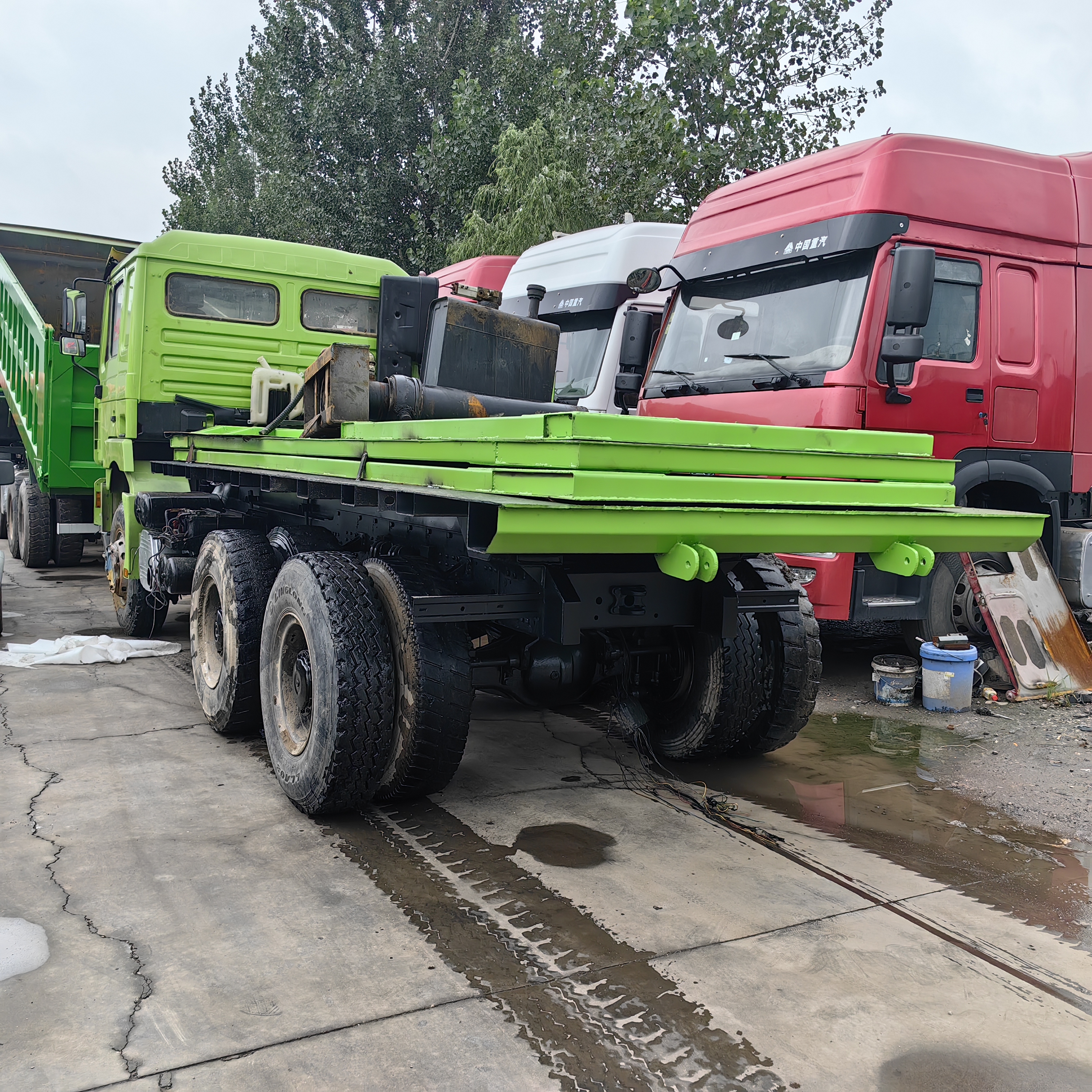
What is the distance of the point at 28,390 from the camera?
10266 millimetres

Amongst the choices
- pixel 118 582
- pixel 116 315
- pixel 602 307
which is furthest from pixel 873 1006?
pixel 116 315

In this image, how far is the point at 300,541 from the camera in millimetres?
4926

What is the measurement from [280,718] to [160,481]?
3.13 metres

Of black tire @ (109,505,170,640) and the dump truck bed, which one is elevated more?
the dump truck bed

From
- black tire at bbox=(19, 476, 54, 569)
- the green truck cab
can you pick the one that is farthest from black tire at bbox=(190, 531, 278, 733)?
black tire at bbox=(19, 476, 54, 569)

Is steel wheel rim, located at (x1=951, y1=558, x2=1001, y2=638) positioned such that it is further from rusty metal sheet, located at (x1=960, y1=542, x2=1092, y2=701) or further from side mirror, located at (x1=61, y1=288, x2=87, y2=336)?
side mirror, located at (x1=61, y1=288, x2=87, y2=336)

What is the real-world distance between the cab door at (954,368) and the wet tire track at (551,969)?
12.0ft

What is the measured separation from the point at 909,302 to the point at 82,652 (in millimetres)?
5600

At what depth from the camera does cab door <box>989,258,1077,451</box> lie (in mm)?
6082

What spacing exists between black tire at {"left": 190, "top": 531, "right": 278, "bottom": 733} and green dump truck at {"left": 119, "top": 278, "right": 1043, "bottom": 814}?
0.5 inches

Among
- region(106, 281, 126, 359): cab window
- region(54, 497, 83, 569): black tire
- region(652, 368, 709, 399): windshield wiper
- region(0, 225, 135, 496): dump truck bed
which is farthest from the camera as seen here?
region(54, 497, 83, 569): black tire

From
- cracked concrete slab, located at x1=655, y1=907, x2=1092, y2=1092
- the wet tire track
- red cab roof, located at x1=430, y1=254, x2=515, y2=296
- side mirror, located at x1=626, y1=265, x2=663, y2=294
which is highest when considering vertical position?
red cab roof, located at x1=430, y1=254, x2=515, y2=296

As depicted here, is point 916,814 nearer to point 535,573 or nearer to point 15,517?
point 535,573

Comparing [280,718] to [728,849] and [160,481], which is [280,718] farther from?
[160,481]
